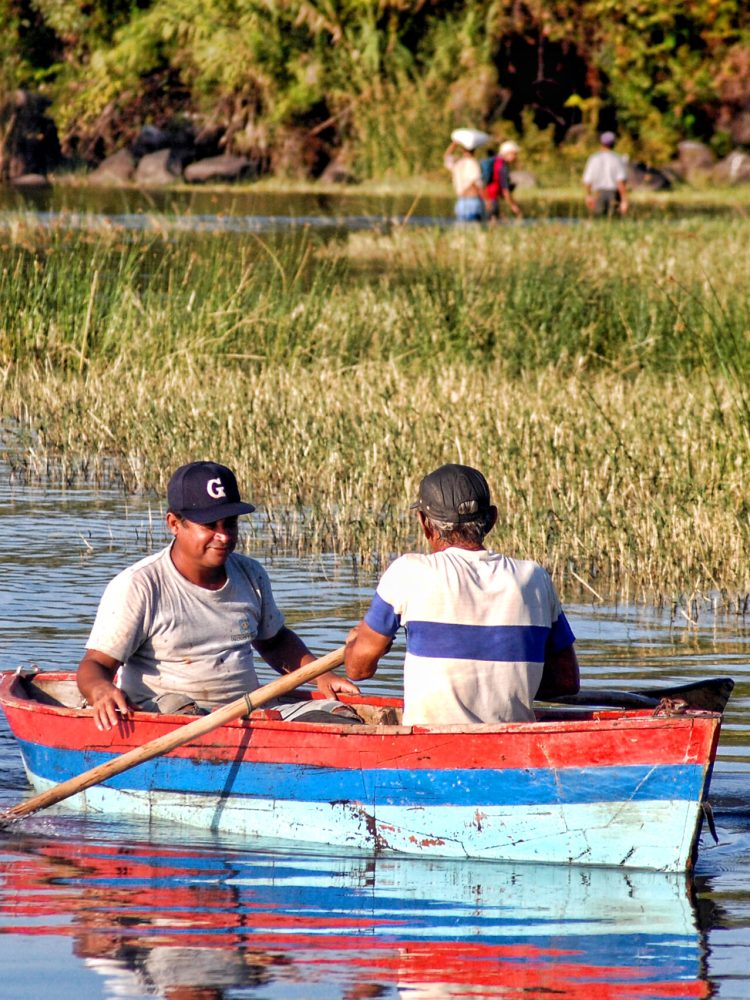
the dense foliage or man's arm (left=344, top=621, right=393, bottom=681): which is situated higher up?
the dense foliage

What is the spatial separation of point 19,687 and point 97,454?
663 cm

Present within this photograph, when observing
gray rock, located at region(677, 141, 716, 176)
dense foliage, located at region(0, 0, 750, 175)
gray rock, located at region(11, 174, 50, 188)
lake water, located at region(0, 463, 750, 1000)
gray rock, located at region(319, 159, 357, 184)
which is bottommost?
lake water, located at region(0, 463, 750, 1000)

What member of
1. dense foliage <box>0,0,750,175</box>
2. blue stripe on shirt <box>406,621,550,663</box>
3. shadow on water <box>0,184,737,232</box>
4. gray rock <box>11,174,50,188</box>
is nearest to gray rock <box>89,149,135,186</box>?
shadow on water <box>0,184,737,232</box>

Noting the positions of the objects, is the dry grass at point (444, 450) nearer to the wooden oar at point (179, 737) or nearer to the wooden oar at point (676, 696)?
the wooden oar at point (676, 696)

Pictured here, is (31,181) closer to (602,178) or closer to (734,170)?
(734,170)

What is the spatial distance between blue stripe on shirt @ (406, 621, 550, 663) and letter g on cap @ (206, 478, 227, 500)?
0.98 metres

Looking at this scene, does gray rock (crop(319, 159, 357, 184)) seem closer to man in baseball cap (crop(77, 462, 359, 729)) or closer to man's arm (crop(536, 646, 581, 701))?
man in baseball cap (crop(77, 462, 359, 729))

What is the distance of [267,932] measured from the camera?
19.5ft

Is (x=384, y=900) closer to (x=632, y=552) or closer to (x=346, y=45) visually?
(x=632, y=552)

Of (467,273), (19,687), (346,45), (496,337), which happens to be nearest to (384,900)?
(19,687)

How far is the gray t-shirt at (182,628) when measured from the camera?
23.4 feet

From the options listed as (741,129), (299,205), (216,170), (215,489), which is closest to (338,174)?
(216,170)

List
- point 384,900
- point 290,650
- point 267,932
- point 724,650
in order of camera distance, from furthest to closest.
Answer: point 724,650 → point 290,650 → point 384,900 → point 267,932

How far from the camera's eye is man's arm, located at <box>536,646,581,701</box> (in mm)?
6934
